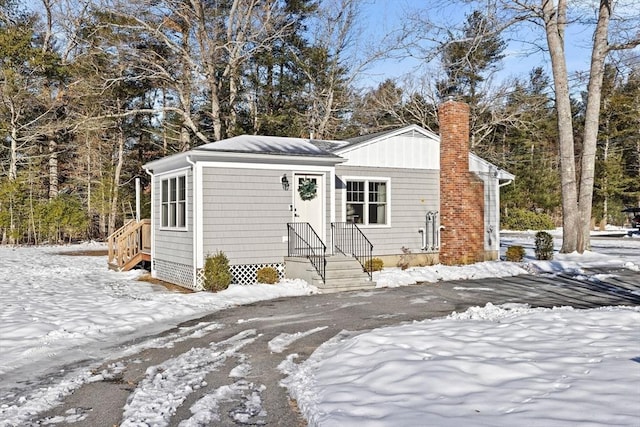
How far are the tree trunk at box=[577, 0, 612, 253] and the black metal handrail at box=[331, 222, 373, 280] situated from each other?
28.3 ft

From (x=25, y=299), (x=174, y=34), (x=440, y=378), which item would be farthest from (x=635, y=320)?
(x=174, y=34)

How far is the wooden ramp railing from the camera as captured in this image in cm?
1658

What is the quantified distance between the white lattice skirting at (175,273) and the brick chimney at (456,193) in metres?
7.89

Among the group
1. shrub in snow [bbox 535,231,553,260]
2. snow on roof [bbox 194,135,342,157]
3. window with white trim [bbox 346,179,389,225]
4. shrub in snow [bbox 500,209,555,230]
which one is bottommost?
shrub in snow [bbox 535,231,553,260]

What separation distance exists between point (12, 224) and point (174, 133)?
953 cm

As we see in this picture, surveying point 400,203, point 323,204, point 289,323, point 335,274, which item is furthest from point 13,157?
point 289,323

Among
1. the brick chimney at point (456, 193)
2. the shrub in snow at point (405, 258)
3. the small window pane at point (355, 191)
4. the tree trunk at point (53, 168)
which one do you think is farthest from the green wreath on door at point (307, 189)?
the tree trunk at point (53, 168)

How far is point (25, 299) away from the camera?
1087cm

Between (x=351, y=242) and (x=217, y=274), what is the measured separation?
4544mm

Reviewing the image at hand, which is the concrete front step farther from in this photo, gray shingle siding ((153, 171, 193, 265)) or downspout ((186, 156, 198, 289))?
gray shingle siding ((153, 171, 193, 265))

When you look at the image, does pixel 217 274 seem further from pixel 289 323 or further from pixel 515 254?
pixel 515 254

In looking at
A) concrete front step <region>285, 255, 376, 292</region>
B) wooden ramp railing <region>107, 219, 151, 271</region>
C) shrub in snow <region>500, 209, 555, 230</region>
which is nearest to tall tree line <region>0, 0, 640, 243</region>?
shrub in snow <region>500, 209, 555, 230</region>

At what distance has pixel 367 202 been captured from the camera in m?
16.0

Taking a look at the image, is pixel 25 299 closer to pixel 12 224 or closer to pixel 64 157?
pixel 12 224
